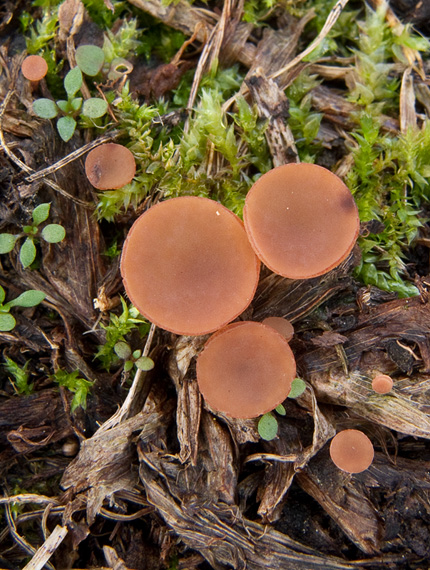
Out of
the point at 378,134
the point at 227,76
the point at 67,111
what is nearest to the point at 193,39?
the point at 227,76

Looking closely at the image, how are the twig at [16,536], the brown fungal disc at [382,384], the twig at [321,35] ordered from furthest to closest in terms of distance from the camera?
1. the twig at [321,35]
2. the twig at [16,536]
3. the brown fungal disc at [382,384]

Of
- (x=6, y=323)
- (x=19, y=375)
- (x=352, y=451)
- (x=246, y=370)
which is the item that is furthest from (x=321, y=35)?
(x=19, y=375)

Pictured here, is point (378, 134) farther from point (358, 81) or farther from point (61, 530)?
point (61, 530)

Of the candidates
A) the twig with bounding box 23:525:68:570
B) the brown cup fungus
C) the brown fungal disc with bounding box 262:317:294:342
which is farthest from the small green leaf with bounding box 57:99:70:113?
the twig with bounding box 23:525:68:570

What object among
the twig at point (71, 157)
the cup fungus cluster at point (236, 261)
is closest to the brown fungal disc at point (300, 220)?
the cup fungus cluster at point (236, 261)

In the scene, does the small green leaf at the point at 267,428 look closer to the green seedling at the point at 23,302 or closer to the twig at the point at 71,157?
Answer: the green seedling at the point at 23,302

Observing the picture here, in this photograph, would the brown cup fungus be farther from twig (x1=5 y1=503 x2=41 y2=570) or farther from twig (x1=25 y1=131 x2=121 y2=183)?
twig (x1=5 y1=503 x2=41 y2=570)

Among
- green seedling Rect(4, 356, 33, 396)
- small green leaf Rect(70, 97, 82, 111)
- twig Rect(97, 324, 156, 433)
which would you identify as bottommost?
green seedling Rect(4, 356, 33, 396)
